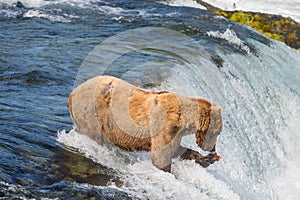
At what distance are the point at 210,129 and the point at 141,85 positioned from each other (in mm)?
2978

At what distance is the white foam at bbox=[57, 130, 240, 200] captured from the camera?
17.6 feet

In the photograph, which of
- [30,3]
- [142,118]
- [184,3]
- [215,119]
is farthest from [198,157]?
[184,3]

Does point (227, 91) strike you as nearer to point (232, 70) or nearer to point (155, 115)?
point (232, 70)

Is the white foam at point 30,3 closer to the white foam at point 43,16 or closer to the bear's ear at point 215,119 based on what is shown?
the white foam at point 43,16

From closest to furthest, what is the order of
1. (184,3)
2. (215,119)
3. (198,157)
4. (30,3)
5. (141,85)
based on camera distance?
1. (215,119)
2. (198,157)
3. (141,85)
4. (30,3)
5. (184,3)

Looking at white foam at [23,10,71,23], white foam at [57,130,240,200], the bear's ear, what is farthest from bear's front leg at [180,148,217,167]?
white foam at [23,10,71,23]

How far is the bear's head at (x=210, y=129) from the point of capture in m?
5.82

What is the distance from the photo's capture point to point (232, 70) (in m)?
11.2

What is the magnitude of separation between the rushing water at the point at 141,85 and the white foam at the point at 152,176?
0.01 metres

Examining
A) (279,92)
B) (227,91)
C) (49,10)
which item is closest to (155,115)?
(227,91)

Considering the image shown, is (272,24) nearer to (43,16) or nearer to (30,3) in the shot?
(30,3)

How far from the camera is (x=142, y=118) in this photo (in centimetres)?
566

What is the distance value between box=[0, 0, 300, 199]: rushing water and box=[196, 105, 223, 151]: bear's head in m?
0.29

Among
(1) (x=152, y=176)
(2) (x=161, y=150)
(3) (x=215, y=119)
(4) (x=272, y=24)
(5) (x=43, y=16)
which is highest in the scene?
(3) (x=215, y=119)
